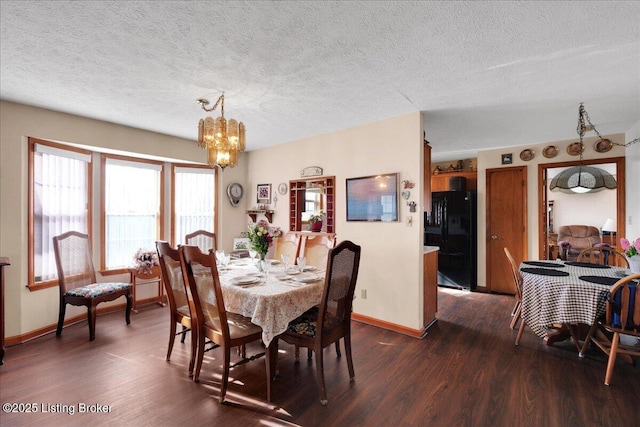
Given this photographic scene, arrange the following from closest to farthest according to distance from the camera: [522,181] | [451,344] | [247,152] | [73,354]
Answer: [73,354] → [451,344] → [522,181] → [247,152]

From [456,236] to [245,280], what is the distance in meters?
4.18

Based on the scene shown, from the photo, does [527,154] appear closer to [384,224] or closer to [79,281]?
[384,224]

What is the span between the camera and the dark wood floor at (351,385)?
1.93 metres

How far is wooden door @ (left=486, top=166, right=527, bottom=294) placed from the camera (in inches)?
192

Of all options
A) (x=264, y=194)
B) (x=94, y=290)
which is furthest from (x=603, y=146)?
(x=94, y=290)

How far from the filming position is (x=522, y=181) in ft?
16.0

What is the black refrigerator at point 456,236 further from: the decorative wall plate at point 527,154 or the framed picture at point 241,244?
the framed picture at point 241,244

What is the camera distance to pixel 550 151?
15.2 ft

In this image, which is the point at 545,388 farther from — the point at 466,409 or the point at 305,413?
the point at 305,413

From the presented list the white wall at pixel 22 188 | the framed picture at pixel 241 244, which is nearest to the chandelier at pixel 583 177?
the framed picture at pixel 241 244

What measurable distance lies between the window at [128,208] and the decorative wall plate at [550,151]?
19.6 feet

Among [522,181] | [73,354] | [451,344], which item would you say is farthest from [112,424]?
[522,181]

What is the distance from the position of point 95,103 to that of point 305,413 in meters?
3.50

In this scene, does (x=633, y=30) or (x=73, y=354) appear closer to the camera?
(x=633, y=30)
